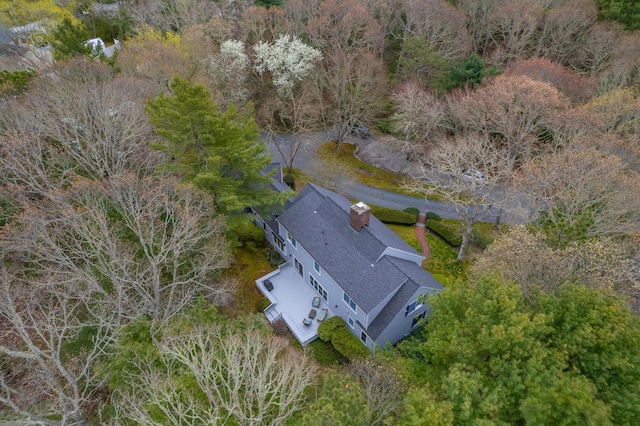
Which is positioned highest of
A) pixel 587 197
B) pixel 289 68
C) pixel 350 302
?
pixel 289 68

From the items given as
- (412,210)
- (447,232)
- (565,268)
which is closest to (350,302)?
(565,268)

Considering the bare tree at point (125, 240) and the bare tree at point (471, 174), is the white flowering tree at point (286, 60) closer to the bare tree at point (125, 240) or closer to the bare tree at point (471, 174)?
the bare tree at point (471, 174)

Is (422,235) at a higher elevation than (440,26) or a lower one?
lower

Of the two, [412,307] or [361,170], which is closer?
[412,307]

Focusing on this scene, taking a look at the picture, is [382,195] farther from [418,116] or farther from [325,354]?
[325,354]

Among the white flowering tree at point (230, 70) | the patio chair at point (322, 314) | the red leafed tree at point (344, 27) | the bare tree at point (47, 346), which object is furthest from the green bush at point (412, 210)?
the bare tree at point (47, 346)

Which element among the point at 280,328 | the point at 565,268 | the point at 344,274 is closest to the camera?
the point at 565,268

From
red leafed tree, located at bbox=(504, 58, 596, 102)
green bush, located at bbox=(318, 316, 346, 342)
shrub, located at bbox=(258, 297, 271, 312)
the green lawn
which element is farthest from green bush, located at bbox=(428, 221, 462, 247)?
shrub, located at bbox=(258, 297, 271, 312)
